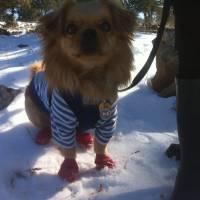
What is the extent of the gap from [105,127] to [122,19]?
0.67 meters

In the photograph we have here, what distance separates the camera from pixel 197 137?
7.29 feet

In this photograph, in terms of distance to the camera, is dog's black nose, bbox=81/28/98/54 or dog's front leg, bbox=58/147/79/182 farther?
dog's front leg, bbox=58/147/79/182

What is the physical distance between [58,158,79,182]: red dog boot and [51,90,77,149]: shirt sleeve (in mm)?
98

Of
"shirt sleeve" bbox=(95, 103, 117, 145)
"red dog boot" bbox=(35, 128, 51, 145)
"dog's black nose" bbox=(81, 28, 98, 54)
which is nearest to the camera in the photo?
"dog's black nose" bbox=(81, 28, 98, 54)

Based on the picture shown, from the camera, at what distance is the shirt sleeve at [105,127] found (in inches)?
110

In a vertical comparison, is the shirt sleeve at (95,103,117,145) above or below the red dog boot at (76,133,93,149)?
above

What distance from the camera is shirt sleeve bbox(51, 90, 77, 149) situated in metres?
2.64

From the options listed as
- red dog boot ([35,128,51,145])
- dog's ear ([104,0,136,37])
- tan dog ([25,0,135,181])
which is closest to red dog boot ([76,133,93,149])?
red dog boot ([35,128,51,145])

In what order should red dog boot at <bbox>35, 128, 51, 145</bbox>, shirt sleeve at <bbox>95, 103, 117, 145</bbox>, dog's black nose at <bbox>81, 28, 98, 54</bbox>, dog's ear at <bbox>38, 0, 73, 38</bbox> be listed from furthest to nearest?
red dog boot at <bbox>35, 128, 51, 145</bbox> → shirt sleeve at <bbox>95, 103, 117, 145</bbox> → dog's ear at <bbox>38, 0, 73, 38</bbox> → dog's black nose at <bbox>81, 28, 98, 54</bbox>

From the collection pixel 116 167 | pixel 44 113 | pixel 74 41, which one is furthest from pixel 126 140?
pixel 74 41

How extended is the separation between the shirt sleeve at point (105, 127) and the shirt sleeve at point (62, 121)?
7.7 inches

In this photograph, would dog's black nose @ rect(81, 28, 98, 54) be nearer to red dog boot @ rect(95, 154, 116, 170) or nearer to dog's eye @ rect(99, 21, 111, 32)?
dog's eye @ rect(99, 21, 111, 32)

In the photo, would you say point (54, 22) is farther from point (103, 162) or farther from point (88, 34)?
point (103, 162)

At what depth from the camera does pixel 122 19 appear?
2.66 metres
